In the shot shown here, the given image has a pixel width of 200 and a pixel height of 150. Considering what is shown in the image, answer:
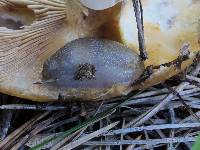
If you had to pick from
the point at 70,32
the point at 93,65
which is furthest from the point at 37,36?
the point at 93,65

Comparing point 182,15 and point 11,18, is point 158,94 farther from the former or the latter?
point 11,18

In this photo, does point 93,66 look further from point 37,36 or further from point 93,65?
point 37,36

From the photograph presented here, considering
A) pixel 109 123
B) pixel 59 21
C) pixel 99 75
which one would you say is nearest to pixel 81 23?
pixel 59 21
